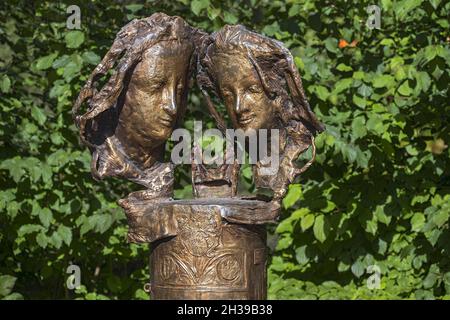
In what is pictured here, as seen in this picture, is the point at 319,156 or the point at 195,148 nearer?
the point at 195,148

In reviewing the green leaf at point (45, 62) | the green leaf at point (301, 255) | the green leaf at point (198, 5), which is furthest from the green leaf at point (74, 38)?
the green leaf at point (301, 255)

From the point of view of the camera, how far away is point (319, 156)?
229 inches

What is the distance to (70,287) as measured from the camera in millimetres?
6250

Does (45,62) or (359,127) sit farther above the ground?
(45,62)

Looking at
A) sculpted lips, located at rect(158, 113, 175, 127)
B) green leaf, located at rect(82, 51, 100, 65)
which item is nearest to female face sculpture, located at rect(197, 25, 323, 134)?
sculpted lips, located at rect(158, 113, 175, 127)

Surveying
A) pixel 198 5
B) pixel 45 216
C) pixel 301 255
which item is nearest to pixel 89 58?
pixel 198 5

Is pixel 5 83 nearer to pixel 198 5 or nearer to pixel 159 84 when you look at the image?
pixel 198 5

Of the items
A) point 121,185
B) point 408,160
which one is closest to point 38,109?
point 121,185

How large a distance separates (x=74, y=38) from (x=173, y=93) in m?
1.46

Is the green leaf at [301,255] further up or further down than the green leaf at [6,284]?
further up

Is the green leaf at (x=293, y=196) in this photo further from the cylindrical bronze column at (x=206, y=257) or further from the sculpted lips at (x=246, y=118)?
the cylindrical bronze column at (x=206, y=257)

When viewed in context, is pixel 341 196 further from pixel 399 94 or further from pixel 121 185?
pixel 121 185

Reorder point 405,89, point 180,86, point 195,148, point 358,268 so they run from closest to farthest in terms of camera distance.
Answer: point 180,86
point 195,148
point 405,89
point 358,268

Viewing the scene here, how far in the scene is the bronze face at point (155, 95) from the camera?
4473 mm
